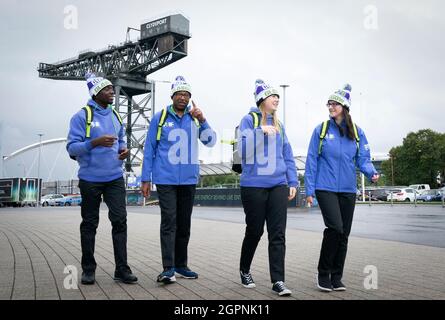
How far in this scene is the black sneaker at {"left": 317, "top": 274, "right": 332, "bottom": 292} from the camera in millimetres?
4574

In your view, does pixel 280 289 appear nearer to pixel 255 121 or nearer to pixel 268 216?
pixel 268 216

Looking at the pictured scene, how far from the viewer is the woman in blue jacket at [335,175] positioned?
15.6 ft

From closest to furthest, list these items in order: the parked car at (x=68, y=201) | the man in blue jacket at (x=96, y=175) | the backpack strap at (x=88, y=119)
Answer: the man in blue jacket at (x=96, y=175), the backpack strap at (x=88, y=119), the parked car at (x=68, y=201)

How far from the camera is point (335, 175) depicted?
4.89 meters

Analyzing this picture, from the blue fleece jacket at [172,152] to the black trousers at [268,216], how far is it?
2.52 ft

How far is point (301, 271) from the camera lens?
19.2 ft

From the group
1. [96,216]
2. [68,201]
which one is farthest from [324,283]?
[68,201]

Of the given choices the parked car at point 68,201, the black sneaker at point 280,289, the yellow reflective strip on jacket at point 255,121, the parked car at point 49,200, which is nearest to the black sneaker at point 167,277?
the black sneaker at point 280,289

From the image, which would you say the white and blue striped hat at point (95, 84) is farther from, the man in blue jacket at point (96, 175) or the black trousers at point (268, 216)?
the black trousers at point (268, 216)

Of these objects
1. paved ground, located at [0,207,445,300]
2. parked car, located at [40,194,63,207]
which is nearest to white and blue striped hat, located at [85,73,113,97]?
paved ground, located at [0,207,445,300]

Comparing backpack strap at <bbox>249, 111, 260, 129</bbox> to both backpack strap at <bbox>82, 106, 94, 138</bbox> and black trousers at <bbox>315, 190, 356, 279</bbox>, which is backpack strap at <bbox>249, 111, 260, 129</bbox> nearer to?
black trousers at <bbox>315, 190, 356, 279</bbox>

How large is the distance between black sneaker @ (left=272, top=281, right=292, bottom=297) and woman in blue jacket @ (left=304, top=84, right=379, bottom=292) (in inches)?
17.6

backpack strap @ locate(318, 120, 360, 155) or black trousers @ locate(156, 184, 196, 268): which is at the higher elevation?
backpack strap @ locate(318, 120, 360, 155)

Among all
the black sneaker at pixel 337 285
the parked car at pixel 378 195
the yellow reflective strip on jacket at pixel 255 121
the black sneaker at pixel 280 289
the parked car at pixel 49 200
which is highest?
the yellow reflective strip on jacket at pixel 255 121
